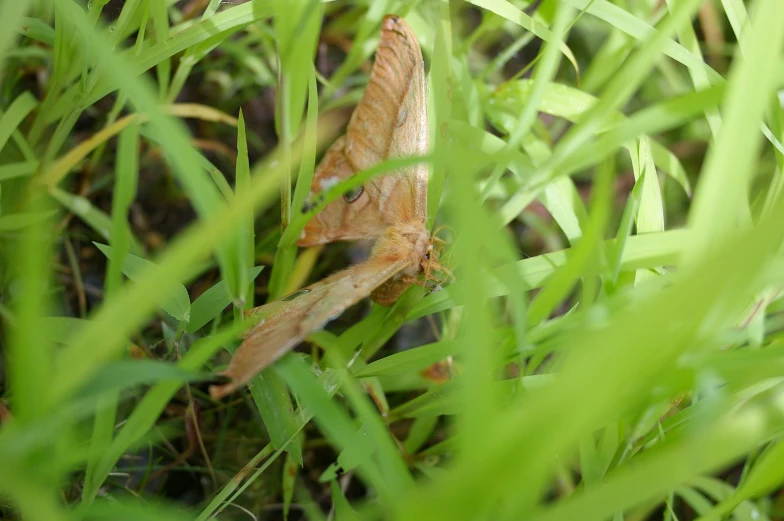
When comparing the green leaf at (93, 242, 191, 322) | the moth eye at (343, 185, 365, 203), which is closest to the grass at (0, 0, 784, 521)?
the green leaf at (93, 242, 191, 322)

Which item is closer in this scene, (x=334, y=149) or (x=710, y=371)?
(x=710, y=371)

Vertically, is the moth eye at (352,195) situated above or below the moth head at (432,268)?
→ above

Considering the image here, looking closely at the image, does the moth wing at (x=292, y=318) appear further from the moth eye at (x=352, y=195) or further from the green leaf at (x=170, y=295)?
the moth eye at (x=352, y=195)

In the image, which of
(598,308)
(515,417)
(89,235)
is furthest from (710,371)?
(89,235)

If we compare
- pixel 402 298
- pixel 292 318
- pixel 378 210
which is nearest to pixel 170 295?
pixel 292 318

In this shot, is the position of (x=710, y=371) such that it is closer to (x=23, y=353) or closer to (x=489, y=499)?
(x=489, y=499)

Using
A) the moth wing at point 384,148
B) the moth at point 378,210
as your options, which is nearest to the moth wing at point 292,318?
the moth at point 378,210
